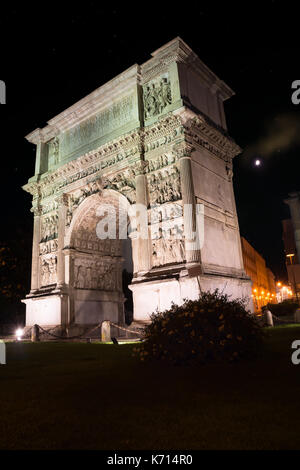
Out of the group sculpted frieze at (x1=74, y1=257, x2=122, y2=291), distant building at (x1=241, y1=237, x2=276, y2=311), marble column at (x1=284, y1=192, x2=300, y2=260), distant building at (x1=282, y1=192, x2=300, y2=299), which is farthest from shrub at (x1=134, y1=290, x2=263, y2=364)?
distant building at (x1=241, y1=237, x2=276, y2=311)

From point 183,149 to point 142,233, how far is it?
4411mm

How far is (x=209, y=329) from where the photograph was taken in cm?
715

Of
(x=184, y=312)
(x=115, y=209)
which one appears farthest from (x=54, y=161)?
(x=184, y=312)

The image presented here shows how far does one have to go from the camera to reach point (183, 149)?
55.3 feet

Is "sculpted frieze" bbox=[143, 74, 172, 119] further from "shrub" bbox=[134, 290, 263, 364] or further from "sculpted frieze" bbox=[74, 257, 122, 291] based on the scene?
"shrub" bbox=[134, 290, 263, 364]

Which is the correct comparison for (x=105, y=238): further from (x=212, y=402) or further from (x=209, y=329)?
(x=212, y=402)

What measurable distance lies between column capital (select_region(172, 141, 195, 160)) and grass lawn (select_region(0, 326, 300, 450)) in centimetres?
1119

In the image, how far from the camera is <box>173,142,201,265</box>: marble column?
15.5 m

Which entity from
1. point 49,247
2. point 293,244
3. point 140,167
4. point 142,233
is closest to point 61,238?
point 49,247

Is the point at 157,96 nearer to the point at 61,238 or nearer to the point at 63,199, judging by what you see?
the point at 63,199

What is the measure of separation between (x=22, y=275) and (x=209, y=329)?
91.7 feet

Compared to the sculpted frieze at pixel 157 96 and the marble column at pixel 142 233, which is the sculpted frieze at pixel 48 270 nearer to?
the marble column at pixel 142 233

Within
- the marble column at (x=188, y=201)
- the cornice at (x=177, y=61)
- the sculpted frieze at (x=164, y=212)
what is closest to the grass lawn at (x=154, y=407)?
the marble column at (x=188, y=201)

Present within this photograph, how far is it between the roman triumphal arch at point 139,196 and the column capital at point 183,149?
47 millimetres
